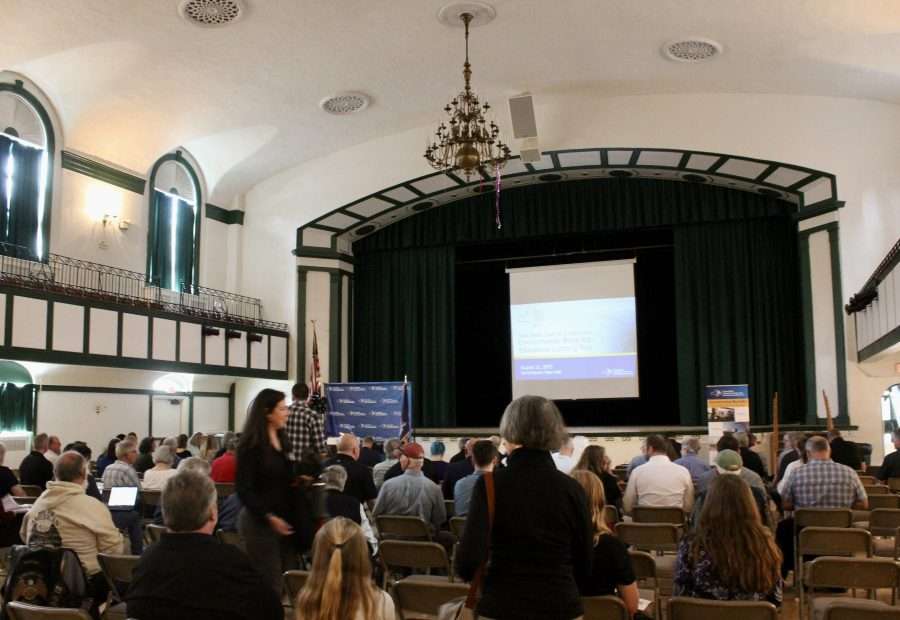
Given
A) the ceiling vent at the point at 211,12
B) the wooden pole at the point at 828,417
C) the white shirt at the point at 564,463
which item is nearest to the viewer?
the white shirt at the point at 564,463

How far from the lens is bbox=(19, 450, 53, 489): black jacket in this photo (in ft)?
26.3

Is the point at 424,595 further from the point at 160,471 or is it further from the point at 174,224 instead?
the point at 174,224

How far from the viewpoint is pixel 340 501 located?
519cm

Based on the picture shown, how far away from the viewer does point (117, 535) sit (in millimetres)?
4668

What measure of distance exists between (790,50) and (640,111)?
9.47 feet

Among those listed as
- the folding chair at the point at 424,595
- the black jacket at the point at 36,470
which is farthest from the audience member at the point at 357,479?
the black jacket at the point at 36,470

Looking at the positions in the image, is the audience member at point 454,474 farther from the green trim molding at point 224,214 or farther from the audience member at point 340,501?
the green trim molding at point 224,214

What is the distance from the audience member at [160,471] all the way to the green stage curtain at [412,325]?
1026cm

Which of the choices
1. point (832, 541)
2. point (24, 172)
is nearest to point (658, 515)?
point (832, 541)

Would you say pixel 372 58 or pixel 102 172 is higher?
pixel 372 58

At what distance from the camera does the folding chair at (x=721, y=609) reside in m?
3.12

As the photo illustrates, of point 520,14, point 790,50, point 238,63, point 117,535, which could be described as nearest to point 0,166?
point 238,63

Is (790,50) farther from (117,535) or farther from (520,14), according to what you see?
(117,535)

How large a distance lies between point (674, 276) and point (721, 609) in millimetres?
14078
